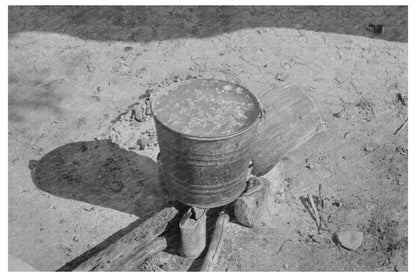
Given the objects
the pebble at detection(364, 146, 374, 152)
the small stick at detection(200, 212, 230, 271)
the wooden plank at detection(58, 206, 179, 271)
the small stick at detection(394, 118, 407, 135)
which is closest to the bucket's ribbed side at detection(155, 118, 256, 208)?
the wooden plank at detection(58, 206, 179, 271)

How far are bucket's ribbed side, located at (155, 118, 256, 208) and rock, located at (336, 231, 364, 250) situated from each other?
1.17 meters

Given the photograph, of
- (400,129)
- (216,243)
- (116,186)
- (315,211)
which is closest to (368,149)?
(400,129)

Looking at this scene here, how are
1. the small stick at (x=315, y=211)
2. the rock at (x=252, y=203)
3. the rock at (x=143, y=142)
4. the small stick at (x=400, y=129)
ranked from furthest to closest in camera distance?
the small stick at (x=400, y=129) < the rock at (x=143, y=142) < the small stick at (x=315, y=211) < the rock at (x=252, y=203)

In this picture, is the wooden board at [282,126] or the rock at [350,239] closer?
the rock at [350,239]

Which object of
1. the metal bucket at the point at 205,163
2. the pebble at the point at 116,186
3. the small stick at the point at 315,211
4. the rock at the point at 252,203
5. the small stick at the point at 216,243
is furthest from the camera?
the pebble at the point at 116,186

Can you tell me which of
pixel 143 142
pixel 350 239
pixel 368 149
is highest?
pixel 143 142

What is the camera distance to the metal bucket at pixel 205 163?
11.5 feet

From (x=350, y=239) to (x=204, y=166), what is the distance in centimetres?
179

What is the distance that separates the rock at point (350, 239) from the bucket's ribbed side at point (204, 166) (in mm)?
1171

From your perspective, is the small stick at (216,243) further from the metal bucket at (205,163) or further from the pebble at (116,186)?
the pebble at (116,186)

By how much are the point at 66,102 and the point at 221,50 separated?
7.71 ft

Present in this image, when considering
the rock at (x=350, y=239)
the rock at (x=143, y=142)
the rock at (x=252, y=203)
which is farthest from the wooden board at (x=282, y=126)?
the rock at (x=143, y=142)

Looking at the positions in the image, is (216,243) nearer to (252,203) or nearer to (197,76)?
(252,203)

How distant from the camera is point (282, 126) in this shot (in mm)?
4809
